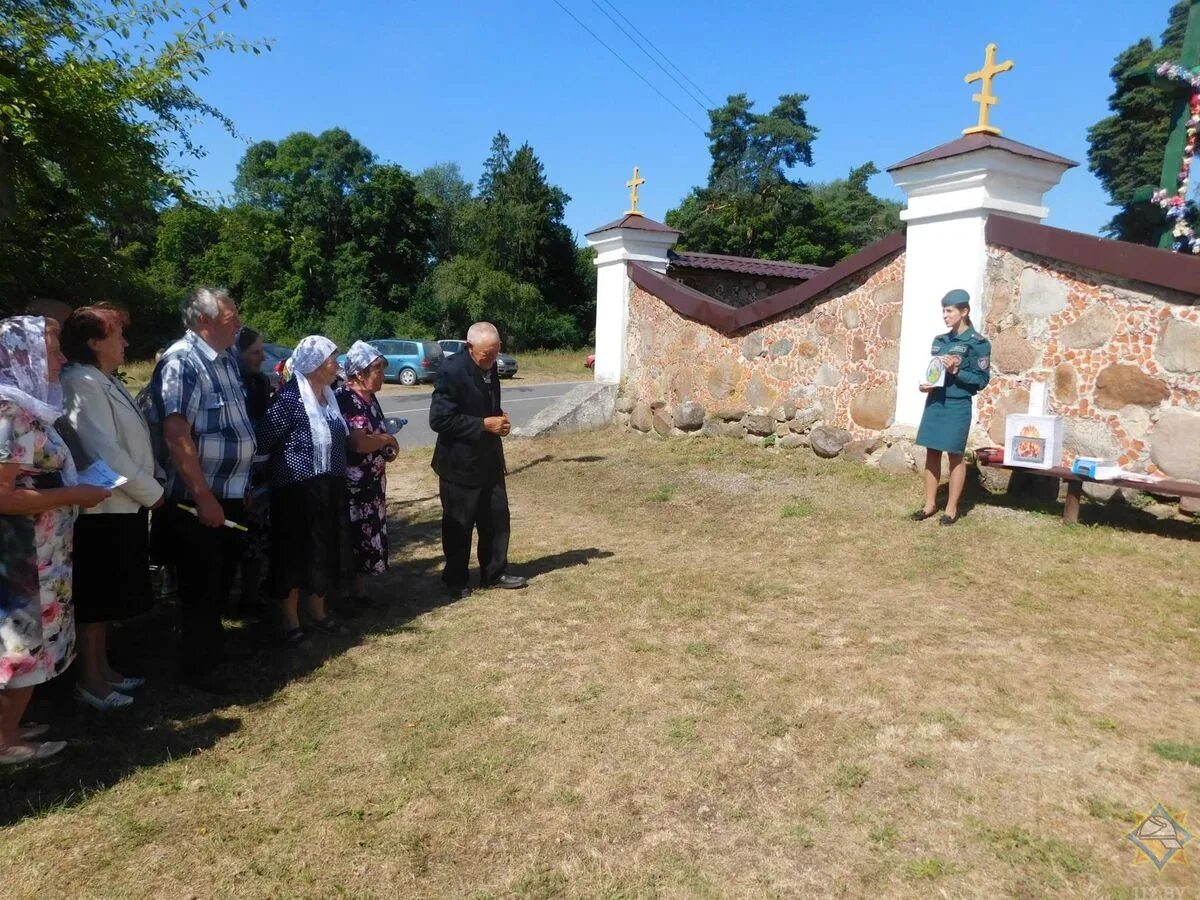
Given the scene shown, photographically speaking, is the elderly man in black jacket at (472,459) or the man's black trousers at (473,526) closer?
the elderly man in black jacket at (472,459)

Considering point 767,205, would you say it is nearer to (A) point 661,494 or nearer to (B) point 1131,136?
(B) point 1131,136

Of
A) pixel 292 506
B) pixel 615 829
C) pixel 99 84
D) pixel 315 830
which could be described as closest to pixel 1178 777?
pixel 615 829

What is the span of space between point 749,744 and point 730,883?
725 millimetres

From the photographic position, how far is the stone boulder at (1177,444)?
5.13 meters

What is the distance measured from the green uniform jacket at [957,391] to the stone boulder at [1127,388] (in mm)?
849

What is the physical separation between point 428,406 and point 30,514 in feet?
52.9

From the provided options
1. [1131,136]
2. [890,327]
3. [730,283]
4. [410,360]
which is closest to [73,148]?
[890,327]

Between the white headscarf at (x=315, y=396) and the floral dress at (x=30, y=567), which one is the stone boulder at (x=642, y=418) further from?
the floral dress at (x=30, y=567)

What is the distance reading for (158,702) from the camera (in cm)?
338

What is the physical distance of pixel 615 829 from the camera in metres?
2.48

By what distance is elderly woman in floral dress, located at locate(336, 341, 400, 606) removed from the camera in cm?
440

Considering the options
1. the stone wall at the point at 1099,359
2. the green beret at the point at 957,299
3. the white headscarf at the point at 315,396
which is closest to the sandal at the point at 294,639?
the white headscarf at the point at 315,396

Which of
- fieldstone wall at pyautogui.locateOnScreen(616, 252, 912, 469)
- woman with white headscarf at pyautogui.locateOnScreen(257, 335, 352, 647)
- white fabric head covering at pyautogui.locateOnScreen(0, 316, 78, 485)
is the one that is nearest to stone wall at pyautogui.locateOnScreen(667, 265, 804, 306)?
fieldstone wall at pyautogui.locateOnScreen(616, 252, 912, 469)

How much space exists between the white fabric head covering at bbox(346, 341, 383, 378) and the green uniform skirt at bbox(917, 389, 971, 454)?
11.8ft
